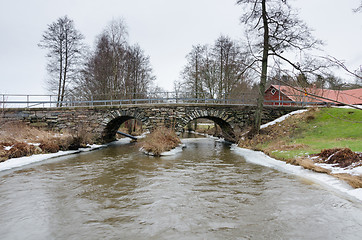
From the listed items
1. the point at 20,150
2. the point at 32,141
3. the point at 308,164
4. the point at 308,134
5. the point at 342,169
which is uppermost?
the point at 308,134

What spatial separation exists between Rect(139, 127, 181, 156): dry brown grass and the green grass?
6.32 metres

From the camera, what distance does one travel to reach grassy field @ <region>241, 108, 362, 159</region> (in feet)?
35.1

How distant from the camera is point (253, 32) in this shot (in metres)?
15.5

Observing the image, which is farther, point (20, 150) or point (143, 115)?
point (143, 115)

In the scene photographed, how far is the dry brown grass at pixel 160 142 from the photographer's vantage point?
1326 cm

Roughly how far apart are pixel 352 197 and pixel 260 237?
Answer: 334 cm

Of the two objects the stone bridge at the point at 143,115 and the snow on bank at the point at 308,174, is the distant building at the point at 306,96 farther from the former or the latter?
the snow on bank at the point at 308,174

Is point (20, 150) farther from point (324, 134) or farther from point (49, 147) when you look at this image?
point (324, 134)

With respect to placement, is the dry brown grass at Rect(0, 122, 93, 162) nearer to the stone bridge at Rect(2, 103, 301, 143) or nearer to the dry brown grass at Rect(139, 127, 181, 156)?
the stone bridge at Rect(2, 103, 301, 143)

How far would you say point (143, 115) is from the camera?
17953 mm

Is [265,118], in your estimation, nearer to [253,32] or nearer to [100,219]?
[253,32]

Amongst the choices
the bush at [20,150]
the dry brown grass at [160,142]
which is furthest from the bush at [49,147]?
the dry brown grass at [160,142]

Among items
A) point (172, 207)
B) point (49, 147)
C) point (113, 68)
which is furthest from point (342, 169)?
point (113, 68)

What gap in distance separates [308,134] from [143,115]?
39.4ft
